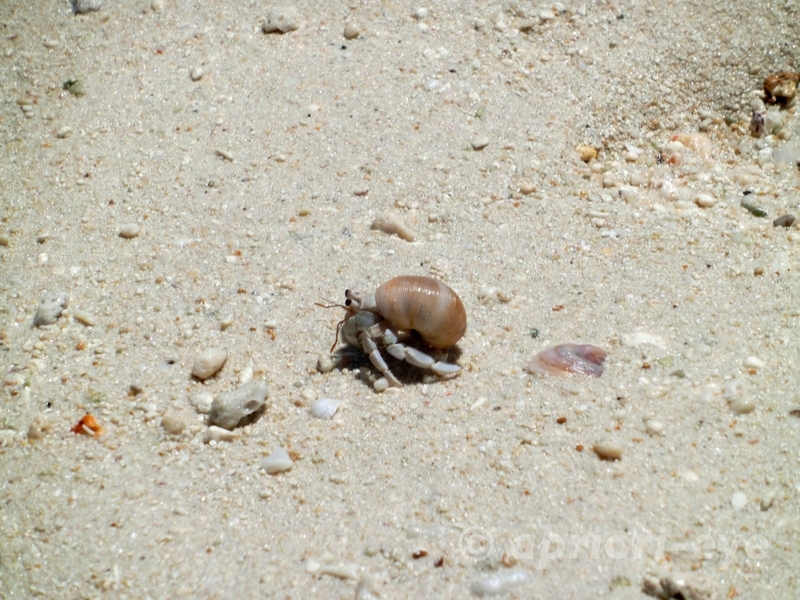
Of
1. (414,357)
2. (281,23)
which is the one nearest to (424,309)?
(414,357)

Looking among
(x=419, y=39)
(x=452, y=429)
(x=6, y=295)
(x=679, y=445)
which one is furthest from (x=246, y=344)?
(x=419, y=39)

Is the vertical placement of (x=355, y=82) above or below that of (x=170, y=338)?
above

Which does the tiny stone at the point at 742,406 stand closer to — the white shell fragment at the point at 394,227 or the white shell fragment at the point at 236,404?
the white shell fragment at the point at 394,227

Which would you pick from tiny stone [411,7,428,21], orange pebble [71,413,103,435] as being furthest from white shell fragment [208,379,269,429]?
tiny stone [411,7,428,21]

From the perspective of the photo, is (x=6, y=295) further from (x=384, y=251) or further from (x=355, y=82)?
(x=355, y=82)

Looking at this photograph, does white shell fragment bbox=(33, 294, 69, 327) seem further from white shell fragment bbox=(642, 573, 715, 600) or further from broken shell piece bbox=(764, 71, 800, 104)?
broken shell piece bbox=(764, 71, 800, 104)

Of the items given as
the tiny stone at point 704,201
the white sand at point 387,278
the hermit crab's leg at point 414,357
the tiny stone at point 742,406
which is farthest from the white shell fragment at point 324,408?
the tiny stone at point 704,201
